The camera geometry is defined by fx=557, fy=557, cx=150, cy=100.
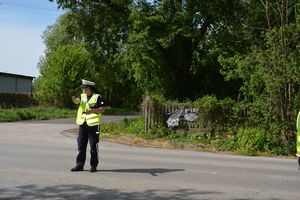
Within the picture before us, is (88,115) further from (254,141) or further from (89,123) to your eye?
(254,141)

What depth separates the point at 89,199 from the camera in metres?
8.41

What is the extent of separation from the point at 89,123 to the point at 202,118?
10070 millimetres

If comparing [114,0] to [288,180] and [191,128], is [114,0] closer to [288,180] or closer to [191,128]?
[191,128]

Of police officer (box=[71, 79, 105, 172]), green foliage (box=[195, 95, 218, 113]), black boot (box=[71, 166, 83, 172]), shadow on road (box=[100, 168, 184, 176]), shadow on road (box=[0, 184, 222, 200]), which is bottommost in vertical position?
shadow on road (box=[0, 184, 222, 200])

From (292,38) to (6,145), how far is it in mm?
9736

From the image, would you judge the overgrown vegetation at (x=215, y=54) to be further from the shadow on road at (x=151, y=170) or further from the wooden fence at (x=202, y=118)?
the shadow on road at (x=151, y=170)

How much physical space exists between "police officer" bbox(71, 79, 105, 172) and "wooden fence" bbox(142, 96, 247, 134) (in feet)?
32.0

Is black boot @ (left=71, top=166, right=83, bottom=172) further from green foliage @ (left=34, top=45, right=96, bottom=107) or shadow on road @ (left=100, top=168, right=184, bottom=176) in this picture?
green foliage @ (left=34, top=45, right=96, bottom=107)

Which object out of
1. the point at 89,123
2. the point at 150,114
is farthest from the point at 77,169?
the point at 150,114

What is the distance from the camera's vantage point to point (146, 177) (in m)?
10.8

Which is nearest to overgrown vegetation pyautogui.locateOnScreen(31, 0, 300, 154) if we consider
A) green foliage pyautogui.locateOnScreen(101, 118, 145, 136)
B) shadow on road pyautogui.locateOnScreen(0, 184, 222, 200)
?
green foliage pyautogui.locateOnScreen(101, 118, 145, 136)

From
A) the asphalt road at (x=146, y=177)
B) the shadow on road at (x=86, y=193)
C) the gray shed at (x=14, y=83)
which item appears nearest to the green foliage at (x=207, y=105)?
the asphalt road at (x=146, y=177)

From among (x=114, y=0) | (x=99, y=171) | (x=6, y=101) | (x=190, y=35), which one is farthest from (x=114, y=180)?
(x=6, y=101)

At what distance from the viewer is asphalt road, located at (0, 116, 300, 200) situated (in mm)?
8977
